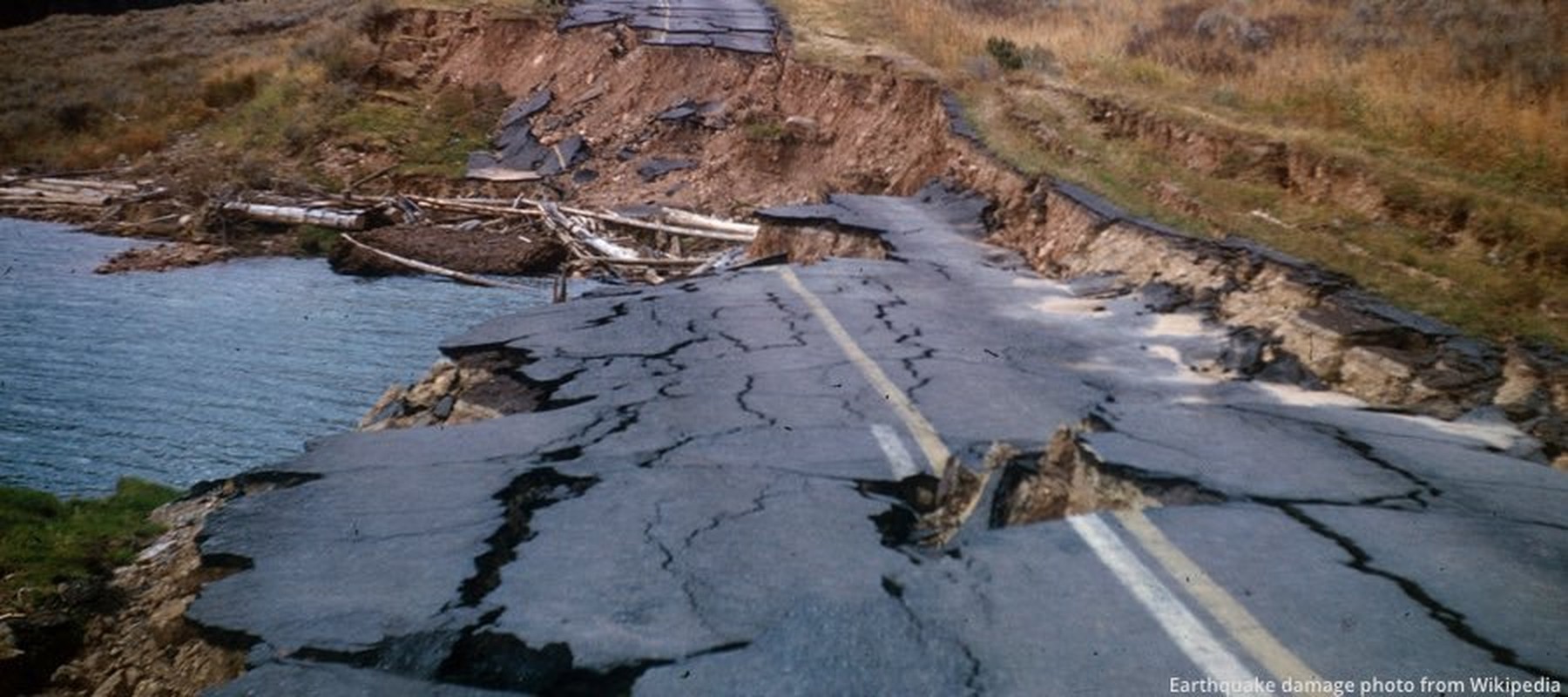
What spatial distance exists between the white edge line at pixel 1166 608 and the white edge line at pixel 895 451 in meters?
0.92

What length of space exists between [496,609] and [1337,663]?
2.97 meters

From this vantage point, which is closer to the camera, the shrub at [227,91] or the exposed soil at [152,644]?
the exposed soil at [152,644]

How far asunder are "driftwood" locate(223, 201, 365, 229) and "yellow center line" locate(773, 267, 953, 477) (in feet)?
38.9

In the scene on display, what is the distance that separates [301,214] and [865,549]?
18.0 m

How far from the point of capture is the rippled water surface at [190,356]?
31.8 ft

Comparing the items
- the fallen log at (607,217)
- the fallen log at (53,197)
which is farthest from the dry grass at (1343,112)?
the fallen log at (53,197)

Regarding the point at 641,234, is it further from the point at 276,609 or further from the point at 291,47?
the point at 291,47

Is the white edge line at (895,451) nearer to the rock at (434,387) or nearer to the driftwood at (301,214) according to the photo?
the rock at (434,387)

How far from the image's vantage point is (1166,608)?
4004mm

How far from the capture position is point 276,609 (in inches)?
167

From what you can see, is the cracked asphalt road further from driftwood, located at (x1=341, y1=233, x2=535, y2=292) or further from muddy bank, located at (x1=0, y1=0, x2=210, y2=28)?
muddy bank, located at (x1=0, y1=0, x2=210, y2=28)

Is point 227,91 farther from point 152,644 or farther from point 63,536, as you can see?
point 152,644

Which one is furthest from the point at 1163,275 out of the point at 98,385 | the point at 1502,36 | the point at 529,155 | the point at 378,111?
the point at 378,111

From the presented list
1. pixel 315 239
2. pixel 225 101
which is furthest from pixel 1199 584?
pixel 225 101
